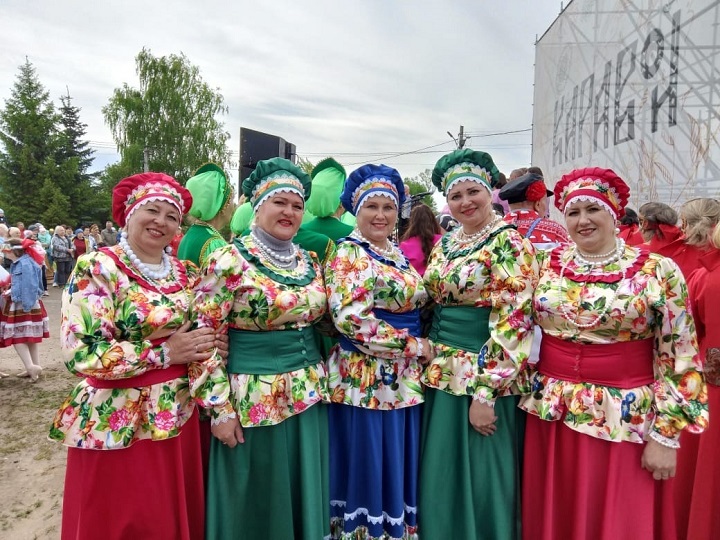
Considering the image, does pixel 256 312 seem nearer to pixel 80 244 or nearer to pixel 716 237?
pixel 716 237

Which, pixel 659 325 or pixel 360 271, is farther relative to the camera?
pixel 360 271

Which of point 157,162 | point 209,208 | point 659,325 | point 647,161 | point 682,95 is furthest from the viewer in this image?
point 157,162

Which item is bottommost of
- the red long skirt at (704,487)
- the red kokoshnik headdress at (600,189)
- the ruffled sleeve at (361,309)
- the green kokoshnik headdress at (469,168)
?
the red long skirt at (704,487)

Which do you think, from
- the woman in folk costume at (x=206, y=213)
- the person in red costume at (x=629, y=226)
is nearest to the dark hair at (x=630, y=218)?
the person in red costume at (x=629, y=226)

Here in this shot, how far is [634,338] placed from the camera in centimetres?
220

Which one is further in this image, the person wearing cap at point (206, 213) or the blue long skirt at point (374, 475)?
the person wearing cap at point (206, 213)

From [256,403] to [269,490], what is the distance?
461mm

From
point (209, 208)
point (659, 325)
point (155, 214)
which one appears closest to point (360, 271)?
point (155, 214)

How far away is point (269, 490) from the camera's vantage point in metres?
2.37

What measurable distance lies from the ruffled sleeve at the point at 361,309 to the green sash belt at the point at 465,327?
0.66 ft

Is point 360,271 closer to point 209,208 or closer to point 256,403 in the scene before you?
point 256,403

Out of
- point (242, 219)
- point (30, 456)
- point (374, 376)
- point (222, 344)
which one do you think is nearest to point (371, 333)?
point (374, 376)

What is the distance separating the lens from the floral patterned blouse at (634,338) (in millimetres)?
2105

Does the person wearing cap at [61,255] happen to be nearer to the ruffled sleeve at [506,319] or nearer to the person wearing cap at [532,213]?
the person wearing cap at [532,213]
